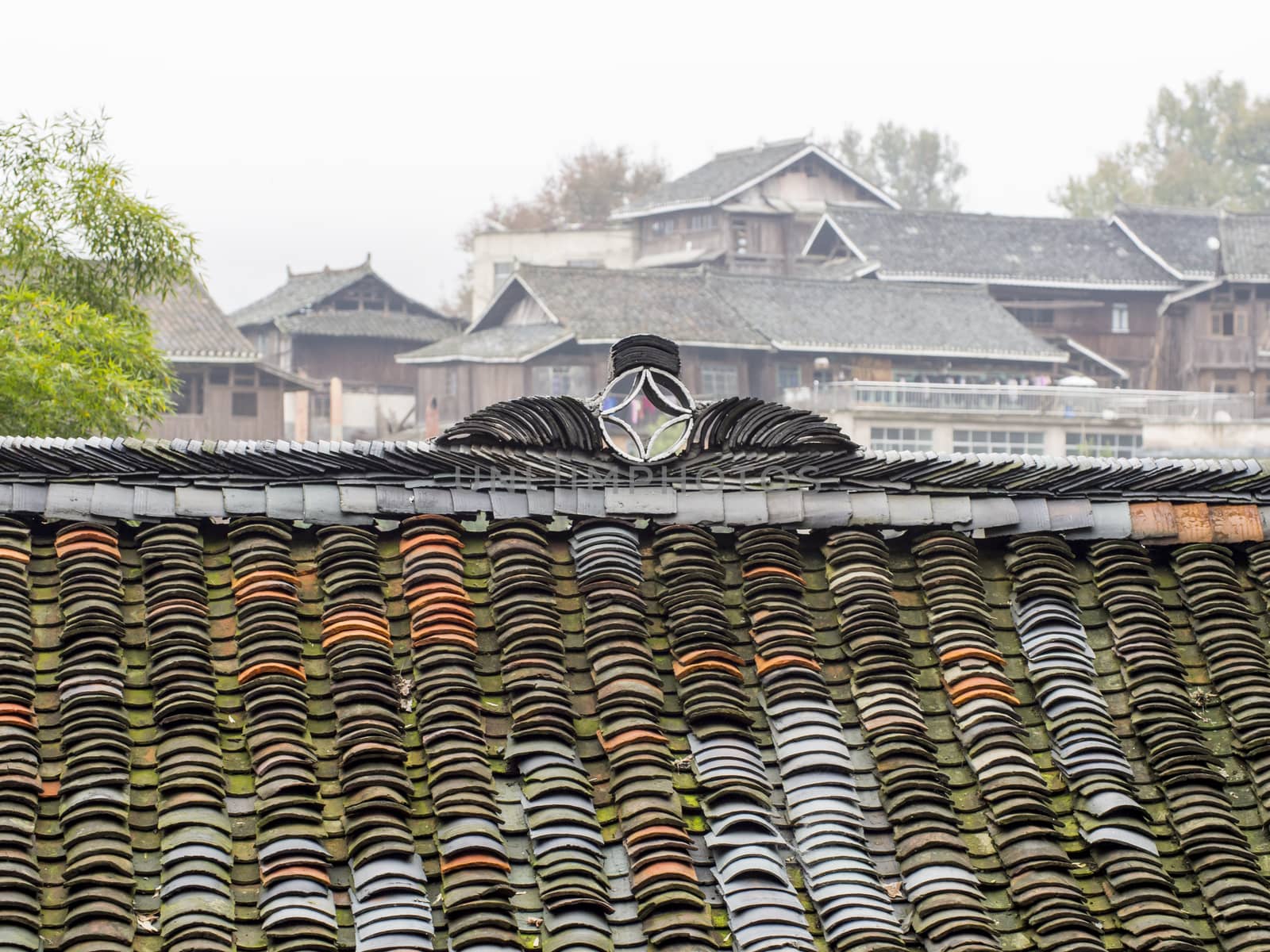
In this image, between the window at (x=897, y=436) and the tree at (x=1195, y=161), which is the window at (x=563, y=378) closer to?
the window at (x=897, y=436)

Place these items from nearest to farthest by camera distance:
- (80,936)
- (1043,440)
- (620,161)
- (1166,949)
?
1. (80,936)
2. (1166,949)
3. (1043,440)
4. (620,161)

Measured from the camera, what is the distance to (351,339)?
196ft

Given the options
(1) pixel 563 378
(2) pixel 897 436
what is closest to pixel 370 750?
(2) pixel 897 436


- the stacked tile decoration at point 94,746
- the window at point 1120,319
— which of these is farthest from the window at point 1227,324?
the stacked tile decoration at point 94,746

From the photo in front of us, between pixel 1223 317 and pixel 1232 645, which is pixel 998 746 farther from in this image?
pixel 1223 317

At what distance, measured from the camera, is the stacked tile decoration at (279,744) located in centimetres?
557

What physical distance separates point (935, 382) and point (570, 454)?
47.8 m

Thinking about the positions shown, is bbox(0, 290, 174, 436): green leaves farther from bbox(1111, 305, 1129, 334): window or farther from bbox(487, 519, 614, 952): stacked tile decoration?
bbox(1111, 305, 1129, 334): window

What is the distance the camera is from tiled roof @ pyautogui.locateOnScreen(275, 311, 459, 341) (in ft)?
194

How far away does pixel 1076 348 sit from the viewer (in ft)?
189

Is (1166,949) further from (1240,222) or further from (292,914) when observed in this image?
(1240,222)

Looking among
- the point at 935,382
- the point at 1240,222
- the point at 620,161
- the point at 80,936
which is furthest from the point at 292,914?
the point at 620,161

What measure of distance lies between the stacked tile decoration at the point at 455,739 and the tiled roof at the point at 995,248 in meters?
53.0

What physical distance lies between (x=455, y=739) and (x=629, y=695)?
710 mm
